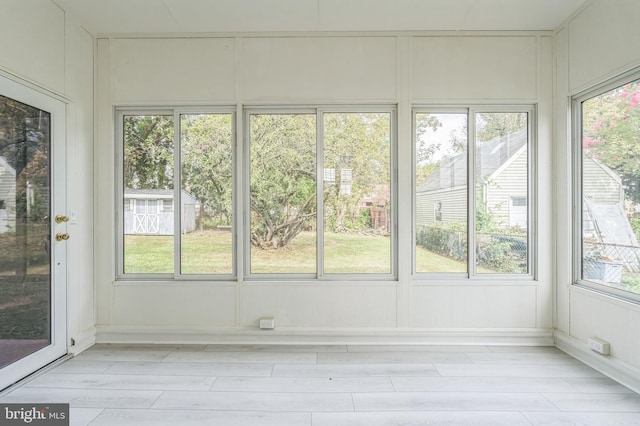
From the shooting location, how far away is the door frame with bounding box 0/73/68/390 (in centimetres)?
273

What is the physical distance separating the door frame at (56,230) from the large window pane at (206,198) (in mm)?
938

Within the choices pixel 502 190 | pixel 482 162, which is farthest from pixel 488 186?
pixel 482 162

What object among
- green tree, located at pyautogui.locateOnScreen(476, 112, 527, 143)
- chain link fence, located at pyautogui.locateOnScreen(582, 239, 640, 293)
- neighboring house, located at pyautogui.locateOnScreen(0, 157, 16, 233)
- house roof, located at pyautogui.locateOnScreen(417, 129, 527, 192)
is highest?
green tree, located at pyautogui.locateOnScreen(476, 112, 527, 143)

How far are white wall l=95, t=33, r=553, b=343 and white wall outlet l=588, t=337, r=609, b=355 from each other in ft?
1.55

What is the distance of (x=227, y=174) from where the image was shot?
11.3ft

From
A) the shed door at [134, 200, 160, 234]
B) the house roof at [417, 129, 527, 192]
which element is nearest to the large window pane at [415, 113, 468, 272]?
the house roof at [417, 129, 527, 192]

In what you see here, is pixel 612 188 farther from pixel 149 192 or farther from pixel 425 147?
pixel 149 192

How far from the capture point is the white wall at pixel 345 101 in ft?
10.9

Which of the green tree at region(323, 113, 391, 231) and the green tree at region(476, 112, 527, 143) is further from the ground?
the green tree at region(476, 112, 527, 143)

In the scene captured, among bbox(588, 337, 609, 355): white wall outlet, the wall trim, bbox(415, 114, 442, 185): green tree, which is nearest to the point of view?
bbox(588, 337, 609, 355): white wall outlet

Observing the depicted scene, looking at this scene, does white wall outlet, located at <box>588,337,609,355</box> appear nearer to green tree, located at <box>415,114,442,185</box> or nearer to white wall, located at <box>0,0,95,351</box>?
green tree, located at <box>415,114,442,185</box>

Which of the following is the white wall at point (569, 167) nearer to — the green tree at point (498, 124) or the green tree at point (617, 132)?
the green tree at point (617, 132)

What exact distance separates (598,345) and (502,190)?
145 cm

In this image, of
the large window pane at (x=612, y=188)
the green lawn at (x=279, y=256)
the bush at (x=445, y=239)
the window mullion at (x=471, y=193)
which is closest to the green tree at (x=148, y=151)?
the green lawn at (x=279, y=256)
